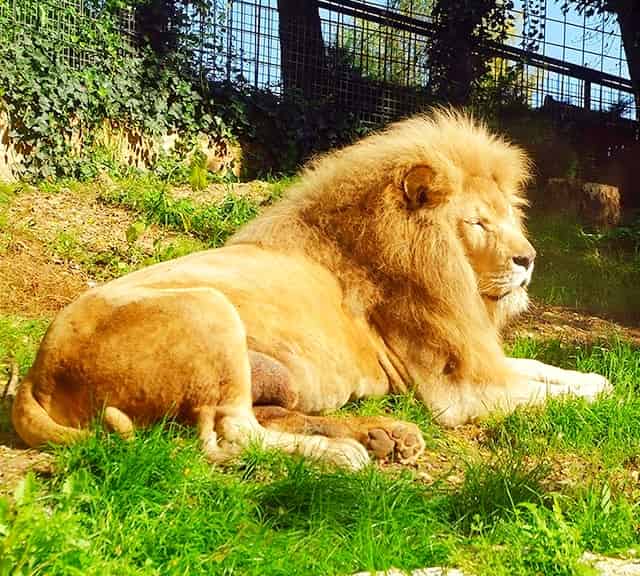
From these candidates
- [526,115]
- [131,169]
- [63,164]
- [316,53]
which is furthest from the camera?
[526,115]

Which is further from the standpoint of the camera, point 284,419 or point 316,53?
point 316,53

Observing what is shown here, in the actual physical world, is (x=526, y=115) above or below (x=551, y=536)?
above

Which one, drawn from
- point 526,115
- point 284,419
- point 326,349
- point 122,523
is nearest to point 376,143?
point 326,349

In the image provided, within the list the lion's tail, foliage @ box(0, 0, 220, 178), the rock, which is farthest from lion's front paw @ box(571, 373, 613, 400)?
the rock

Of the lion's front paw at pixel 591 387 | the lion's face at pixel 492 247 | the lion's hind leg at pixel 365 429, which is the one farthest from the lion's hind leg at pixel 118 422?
the lion's front paw at pixel 591 387

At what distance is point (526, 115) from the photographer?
1339 cm

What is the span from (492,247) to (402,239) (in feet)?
1.56

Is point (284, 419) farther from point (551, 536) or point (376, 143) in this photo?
point (376, 143)

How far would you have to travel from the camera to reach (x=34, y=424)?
3.44m

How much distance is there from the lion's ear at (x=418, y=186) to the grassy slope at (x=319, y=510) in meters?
1.26

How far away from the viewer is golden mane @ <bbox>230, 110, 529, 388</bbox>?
4512 millimetres

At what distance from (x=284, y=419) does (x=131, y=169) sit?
21.0 feet

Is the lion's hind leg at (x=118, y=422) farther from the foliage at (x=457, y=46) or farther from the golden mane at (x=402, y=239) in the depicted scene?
the foliage at (x=457, y=46)

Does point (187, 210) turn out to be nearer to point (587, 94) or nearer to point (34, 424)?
point (34, 424)
